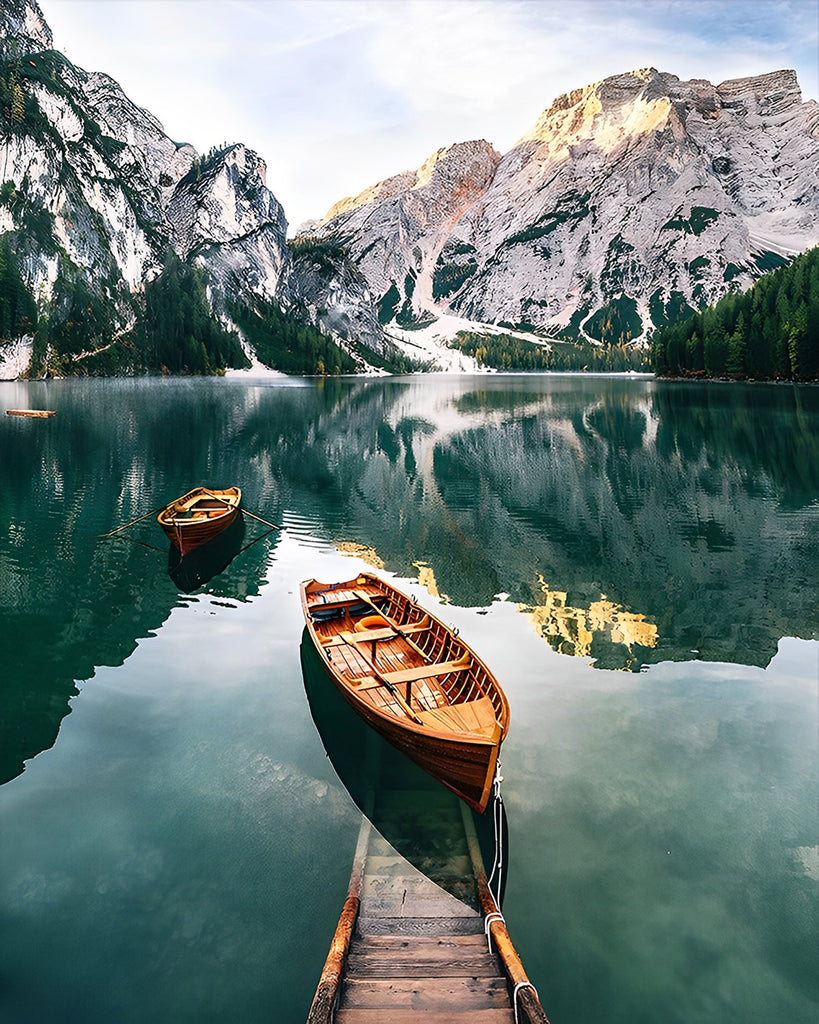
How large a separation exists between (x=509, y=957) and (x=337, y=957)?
2.49 m

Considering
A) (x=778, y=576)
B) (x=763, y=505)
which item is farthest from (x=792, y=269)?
(x=778, y=576)

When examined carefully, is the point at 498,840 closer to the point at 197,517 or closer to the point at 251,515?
the point at 197,517

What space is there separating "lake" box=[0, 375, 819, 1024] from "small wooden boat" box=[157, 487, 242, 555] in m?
1.86

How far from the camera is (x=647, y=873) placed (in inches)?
491

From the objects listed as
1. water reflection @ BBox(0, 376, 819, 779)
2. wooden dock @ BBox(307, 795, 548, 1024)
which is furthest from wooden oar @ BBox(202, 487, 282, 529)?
wooden dock @ BBox(307, 795, 548, 1024)

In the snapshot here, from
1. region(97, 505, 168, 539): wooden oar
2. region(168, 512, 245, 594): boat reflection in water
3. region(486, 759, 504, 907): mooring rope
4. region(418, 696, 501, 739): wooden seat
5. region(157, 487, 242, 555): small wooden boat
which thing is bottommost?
region(168, 512, 245, 594): boat reflection in water

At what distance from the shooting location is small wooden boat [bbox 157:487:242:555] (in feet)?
106

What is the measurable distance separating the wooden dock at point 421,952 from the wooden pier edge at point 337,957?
0.05ft

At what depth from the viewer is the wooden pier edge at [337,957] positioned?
8094mm

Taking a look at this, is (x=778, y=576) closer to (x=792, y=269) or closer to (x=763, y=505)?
(x=763, y=505)

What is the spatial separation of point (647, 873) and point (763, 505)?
126ft

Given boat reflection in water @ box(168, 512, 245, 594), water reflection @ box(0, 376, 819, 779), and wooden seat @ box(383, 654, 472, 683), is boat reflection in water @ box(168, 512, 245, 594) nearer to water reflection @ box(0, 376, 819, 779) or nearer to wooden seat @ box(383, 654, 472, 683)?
water reflection @ box(0, 376, 819, 779)

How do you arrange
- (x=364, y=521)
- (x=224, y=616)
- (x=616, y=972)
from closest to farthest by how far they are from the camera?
(x=616, y=972), (x=224, y=616), (x=364, y=521)

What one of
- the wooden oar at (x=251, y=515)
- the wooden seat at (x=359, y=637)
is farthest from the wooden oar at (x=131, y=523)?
the wooden seat at (x=359, y=637)
